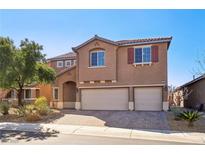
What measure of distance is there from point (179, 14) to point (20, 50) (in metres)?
12.6

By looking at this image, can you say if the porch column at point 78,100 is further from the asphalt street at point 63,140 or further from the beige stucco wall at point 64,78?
the asphalt street at point 63,140

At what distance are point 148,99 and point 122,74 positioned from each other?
3204 millimetres

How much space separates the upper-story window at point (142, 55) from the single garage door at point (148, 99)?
249 centimetres

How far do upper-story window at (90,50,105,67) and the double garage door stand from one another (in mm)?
2478

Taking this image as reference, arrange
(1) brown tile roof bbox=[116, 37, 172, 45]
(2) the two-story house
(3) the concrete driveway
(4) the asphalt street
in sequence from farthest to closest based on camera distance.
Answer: (2) the two-story house → (1) brown tile roof bbox=[116, 37, 172, 45] → (3) the concrete driveway → (4) the asphalt street

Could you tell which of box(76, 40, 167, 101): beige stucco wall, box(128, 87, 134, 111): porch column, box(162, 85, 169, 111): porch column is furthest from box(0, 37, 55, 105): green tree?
box(162, 85, 169, 111): porch column

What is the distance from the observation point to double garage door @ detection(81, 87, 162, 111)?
72.6ft

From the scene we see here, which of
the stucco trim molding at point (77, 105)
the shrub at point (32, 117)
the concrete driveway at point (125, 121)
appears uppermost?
the stucco trim molding at point (77, 105)

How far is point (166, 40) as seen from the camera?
21766 millimetres

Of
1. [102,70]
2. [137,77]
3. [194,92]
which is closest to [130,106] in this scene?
[137,77]

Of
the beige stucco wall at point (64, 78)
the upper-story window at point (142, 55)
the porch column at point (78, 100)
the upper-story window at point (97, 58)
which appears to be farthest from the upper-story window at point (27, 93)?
the upper-story window at point (142, 55)

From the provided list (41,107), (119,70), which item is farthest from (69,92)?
(41,107)

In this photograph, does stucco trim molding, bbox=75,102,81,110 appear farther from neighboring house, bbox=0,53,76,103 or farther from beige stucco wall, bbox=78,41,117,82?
neighboring house, bbox=0,53,76,103

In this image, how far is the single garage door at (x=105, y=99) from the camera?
2312 centimetres
